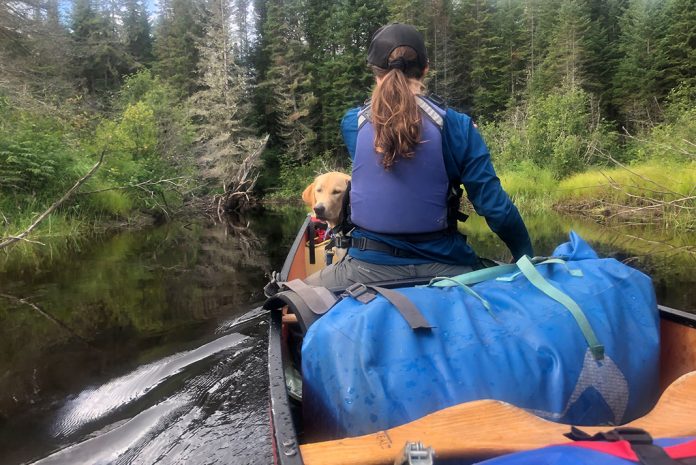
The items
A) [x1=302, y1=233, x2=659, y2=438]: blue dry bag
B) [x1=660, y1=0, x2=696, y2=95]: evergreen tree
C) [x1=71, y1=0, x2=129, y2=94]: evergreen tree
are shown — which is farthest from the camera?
[x1=71, y1=0, x2=129, y2=94]: evergreen tree

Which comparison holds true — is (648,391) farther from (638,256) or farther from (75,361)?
(638,256)

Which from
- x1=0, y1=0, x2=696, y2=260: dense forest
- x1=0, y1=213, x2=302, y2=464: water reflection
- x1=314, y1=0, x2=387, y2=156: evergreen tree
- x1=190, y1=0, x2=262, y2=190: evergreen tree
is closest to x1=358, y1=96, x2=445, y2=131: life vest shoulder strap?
x1=0, y1=213, x2=302, y2=464: water reflection

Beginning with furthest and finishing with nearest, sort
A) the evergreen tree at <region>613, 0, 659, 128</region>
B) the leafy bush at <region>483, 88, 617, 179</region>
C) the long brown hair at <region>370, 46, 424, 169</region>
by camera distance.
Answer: the evergreen tree at <region>613, 0, 659, 128</region>
the leafy bush at <region>483, 88, 617, 179</region>
the long brown hair at <region>370, 46, 424, 169</region>

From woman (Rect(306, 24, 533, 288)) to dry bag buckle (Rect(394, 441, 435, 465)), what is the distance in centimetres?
110

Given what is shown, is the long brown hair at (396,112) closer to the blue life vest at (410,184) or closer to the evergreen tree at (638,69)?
the blue life vest at (410,184)

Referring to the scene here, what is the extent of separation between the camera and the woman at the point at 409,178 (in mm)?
2025

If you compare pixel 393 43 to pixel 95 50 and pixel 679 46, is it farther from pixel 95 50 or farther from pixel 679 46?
pixel 95 50

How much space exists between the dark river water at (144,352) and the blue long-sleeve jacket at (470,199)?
0.62 meters

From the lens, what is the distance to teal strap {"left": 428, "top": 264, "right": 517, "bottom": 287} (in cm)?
167

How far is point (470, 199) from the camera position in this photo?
7.11 feet

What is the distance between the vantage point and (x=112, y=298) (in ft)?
18.0

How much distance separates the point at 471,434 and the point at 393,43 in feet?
5.26

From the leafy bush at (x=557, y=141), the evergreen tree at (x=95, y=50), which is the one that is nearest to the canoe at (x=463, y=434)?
the leafy bush at (x=557, y=141)

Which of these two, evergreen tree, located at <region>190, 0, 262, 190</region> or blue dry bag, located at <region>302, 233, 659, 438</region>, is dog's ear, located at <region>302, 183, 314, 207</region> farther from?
evergreen tree, located at <region>190, 0, 262, 190</region>
